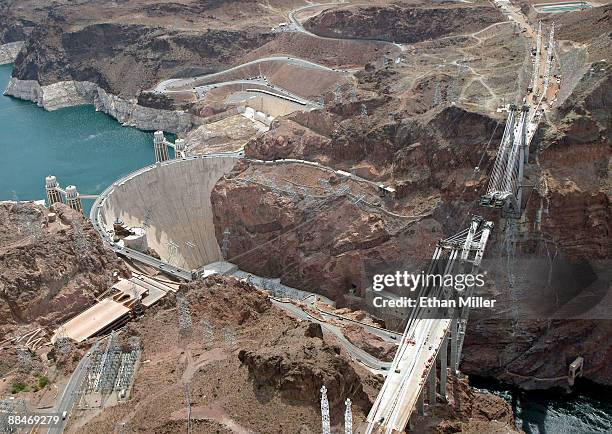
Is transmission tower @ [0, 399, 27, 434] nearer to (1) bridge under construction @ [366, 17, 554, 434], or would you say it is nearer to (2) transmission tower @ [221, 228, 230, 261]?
(1) bridge under construction @ [366, 17, 554, 434]

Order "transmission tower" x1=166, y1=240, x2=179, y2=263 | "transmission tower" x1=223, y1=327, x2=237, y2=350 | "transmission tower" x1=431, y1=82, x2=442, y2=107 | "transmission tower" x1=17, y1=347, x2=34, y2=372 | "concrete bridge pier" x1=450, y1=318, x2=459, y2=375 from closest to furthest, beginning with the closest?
"transmission tower" x1=223, y1=327, x2=237, y2=350 < "transmission tower" x1=17, y1=347, x2=34, y2=372 < "concrete bridge pier" x1=450, y1=318, x2=459, y2=375 < "transmission tower" x1=166, y1=240, x2=179, y2=263 < "transmission tower" x1=431, y1=82, x2=442, y2=107

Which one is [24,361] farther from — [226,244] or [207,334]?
[226,244]

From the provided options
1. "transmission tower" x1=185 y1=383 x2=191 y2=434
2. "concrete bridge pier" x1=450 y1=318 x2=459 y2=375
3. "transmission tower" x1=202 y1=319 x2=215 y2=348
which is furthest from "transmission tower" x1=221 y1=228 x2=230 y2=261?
"transmission tower" x1=185 y1=383 x2=191 y2=434

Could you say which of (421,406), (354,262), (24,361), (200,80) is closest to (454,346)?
(421,406)

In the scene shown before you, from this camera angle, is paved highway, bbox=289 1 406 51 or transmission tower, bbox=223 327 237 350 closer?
transmission tower, bbox=223 327 237 350

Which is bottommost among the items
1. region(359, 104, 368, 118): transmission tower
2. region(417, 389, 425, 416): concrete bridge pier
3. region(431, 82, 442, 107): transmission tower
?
region(417, 389, 425, 416): concrete bridge pier

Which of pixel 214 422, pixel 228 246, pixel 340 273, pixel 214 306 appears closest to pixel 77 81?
pixel 228 246
